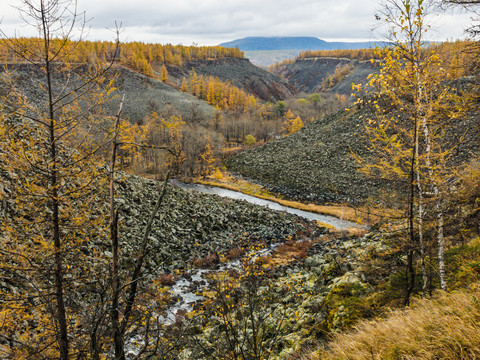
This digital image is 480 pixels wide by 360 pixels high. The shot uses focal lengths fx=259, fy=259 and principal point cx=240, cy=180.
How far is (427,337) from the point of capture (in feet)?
13.5

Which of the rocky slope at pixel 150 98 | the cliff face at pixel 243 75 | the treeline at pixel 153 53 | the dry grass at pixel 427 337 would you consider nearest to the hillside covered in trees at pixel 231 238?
the dry grass at pixel 427 337

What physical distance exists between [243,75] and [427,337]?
568ft

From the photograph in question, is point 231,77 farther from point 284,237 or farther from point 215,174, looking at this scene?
point 284,237

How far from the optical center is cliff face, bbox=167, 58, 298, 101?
151375 mm

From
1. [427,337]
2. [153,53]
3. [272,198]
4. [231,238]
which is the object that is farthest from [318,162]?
[153,53]

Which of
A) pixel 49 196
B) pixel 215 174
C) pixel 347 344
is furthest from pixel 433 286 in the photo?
pixel 215 174

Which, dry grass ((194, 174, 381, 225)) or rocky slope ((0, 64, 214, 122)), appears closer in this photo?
dry grass ((194, 174, 381, 225))

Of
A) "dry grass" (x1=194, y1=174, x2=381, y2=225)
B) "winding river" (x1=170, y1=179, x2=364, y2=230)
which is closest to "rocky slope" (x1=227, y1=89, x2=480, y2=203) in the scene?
"dry grass" (x1=194, y1=174, x2=381, y2=225)

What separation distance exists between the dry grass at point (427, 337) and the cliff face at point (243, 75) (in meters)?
149

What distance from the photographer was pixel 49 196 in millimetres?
4578

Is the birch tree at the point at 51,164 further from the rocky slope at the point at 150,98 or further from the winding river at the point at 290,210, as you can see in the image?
the rocky slope at the point at 150,98

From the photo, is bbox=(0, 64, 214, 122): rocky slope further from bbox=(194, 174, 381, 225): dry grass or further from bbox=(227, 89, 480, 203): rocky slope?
bbox=(194, 174, 381, 225): dry grass

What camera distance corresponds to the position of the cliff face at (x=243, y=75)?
151375mm

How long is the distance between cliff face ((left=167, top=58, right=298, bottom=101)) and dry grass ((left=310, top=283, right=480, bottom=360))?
149 m
